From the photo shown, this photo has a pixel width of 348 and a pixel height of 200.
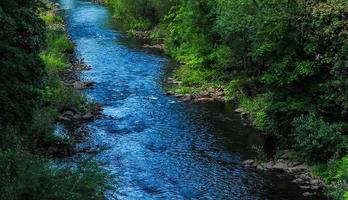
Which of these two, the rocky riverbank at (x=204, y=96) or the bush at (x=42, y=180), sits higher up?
the bush at (x=42, y=180)

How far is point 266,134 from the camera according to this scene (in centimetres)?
2247

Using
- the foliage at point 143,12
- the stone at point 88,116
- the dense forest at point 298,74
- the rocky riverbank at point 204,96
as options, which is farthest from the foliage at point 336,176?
the foliage at point 143,12

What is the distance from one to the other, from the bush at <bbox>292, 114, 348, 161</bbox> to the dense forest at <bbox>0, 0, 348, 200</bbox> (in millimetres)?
37

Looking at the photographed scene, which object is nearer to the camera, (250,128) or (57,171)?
(57,171)

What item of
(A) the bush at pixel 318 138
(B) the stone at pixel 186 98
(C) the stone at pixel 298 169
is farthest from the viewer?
(B) the stone at pixel 186 98

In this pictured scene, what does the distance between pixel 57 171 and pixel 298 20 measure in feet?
39.4

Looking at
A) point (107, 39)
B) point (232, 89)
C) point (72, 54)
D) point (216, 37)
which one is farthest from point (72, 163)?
point (107, 39)

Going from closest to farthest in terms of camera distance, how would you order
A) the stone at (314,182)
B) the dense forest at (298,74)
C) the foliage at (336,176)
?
the foliage at (336,176) < the stone at (314,182) < the dense forest at (298,74)

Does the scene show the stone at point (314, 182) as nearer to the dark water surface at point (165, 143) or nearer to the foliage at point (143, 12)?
the dark water surface at point (165, 143)

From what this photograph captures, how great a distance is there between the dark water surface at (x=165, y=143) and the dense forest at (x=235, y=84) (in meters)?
1.47

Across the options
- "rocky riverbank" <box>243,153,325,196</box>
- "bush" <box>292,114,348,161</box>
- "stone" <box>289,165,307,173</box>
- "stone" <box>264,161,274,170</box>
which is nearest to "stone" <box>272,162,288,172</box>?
"rocky riverbank" <box>243,153,325,196</box>

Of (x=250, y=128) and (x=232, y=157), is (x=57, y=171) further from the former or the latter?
(x=250, y=128)

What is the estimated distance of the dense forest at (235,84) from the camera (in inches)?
513

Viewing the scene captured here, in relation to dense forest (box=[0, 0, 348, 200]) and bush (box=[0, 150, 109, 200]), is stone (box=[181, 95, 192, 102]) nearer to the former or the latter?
dense forest (box=[0, 0, 348, 200])
